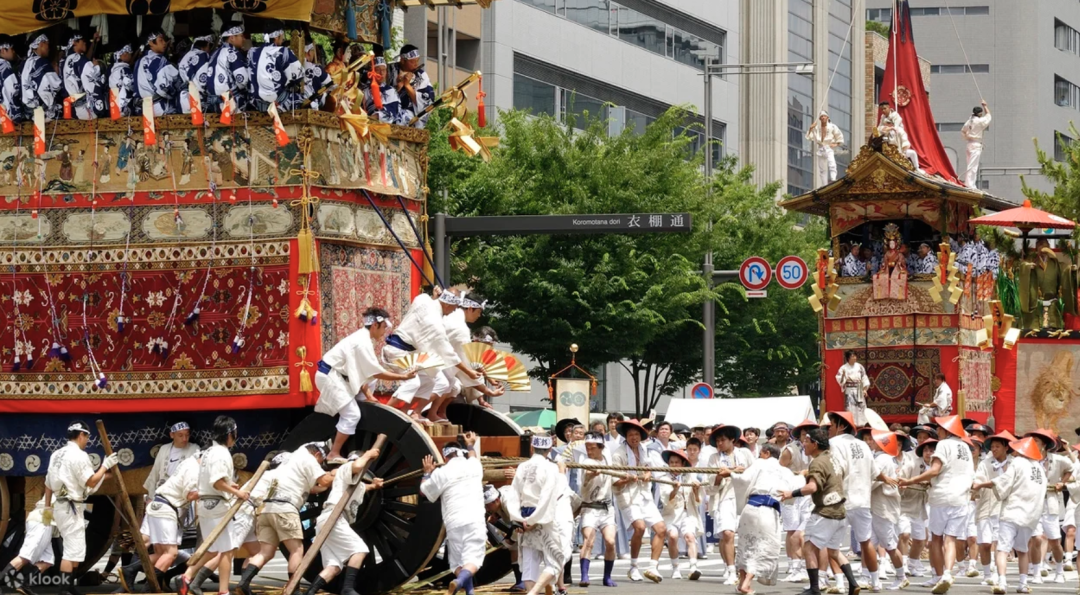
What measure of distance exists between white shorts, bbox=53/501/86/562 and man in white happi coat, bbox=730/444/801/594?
662cm

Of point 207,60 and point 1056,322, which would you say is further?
point 1056,322

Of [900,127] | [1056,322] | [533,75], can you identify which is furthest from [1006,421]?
[533,75]

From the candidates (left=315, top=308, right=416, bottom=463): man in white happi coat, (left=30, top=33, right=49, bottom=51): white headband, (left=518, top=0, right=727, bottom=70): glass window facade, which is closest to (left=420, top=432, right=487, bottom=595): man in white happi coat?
(left=315, top=308, right=416, bottom=463): man in white happi coat

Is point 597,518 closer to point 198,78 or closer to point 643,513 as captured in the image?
point 643,513

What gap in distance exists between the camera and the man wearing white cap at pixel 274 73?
17.6m

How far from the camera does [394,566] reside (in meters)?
17.2

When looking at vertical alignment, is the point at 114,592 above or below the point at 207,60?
below

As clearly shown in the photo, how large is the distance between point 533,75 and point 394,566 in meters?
36.0

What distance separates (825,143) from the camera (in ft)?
119

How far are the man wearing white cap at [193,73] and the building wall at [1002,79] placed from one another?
6864cm

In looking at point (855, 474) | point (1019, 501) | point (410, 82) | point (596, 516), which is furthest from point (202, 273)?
point (1019, 501)

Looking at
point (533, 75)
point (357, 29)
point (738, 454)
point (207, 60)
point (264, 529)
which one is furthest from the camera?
point (533, 75)

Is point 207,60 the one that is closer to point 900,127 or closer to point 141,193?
point 141,193

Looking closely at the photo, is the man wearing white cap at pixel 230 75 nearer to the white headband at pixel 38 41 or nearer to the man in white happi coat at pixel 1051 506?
the white headband at pixel 38 41
